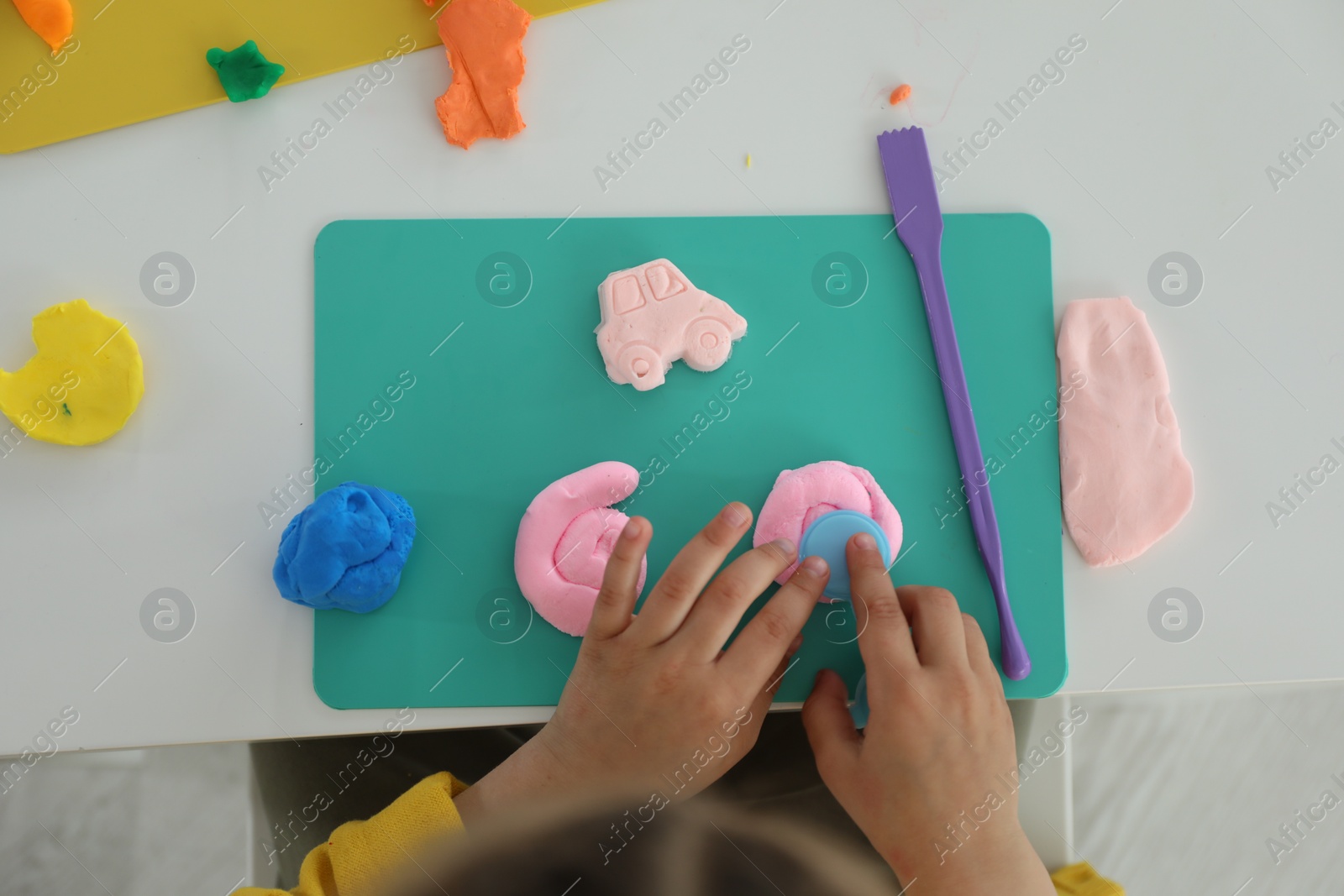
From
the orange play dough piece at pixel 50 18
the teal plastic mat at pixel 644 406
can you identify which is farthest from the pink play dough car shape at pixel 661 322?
the orange play dough piece at pixel 50 18

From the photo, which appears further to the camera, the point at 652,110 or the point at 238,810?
the point at 238,810

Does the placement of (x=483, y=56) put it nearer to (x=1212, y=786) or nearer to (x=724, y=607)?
(x=724, y=607)

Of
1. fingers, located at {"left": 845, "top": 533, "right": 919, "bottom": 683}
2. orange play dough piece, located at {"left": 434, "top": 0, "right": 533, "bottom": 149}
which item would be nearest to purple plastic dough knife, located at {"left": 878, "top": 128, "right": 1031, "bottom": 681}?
fingers, located at {"left": 845, "top": 533, "right": 919, "bottom": 683}

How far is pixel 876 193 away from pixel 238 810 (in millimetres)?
958

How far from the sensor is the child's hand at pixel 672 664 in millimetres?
601

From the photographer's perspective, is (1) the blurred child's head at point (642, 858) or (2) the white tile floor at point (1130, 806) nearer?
(1) the blurred child's head at point (642, 858)

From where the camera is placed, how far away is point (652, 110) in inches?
29.1

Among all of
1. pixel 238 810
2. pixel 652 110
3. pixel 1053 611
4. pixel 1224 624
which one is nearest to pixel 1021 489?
pixel 1053 611

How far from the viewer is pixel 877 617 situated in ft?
2.00

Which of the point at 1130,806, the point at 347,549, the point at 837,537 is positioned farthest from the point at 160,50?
the point at 1130,806

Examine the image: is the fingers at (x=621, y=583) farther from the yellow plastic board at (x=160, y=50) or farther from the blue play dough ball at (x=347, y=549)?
the yellow plastic board at (x=160, y=50)

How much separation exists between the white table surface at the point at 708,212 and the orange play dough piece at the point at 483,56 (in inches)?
1.1

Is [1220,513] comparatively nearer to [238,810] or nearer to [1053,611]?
[1053,611]

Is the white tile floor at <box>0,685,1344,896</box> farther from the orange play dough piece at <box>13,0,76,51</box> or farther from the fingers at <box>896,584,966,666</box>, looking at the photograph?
the orange play dough piece at <box>13,0,76,51</box>
